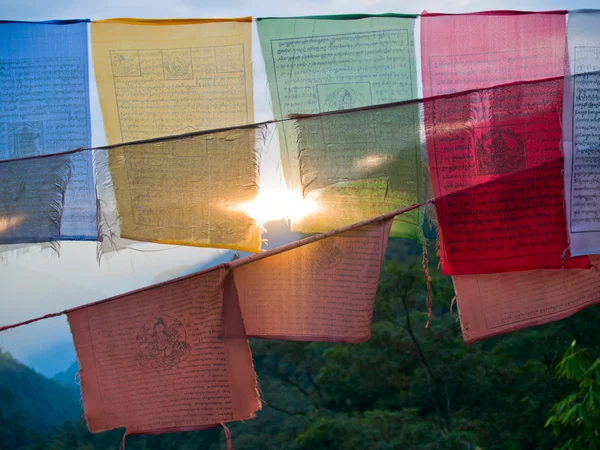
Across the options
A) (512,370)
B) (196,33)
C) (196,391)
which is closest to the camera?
(196,391)

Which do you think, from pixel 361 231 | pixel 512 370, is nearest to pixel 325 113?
pixel 361 231

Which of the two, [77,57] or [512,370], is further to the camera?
[512,370]

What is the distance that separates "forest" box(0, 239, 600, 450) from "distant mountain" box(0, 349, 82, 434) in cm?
2

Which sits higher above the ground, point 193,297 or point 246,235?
point 246,235

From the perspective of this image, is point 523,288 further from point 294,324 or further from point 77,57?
point 77,57

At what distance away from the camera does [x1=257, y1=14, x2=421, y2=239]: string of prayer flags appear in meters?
1.70

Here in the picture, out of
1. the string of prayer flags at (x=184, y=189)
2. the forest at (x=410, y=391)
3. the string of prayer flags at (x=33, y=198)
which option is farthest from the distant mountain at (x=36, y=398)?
the string of prayer flags at (x=184, y=189)

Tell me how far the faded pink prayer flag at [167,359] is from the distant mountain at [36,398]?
3949mm

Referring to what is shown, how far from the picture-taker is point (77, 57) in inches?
72.9

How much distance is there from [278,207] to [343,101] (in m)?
0.29

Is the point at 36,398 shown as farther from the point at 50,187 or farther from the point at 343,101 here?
the point at 343,101

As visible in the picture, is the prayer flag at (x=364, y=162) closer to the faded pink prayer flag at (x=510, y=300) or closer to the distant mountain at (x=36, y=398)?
the faded pink prayer flag at (x=510, y=300)

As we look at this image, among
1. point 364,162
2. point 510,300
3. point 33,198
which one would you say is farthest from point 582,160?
point 33,198

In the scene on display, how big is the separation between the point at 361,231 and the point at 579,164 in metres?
0.47
